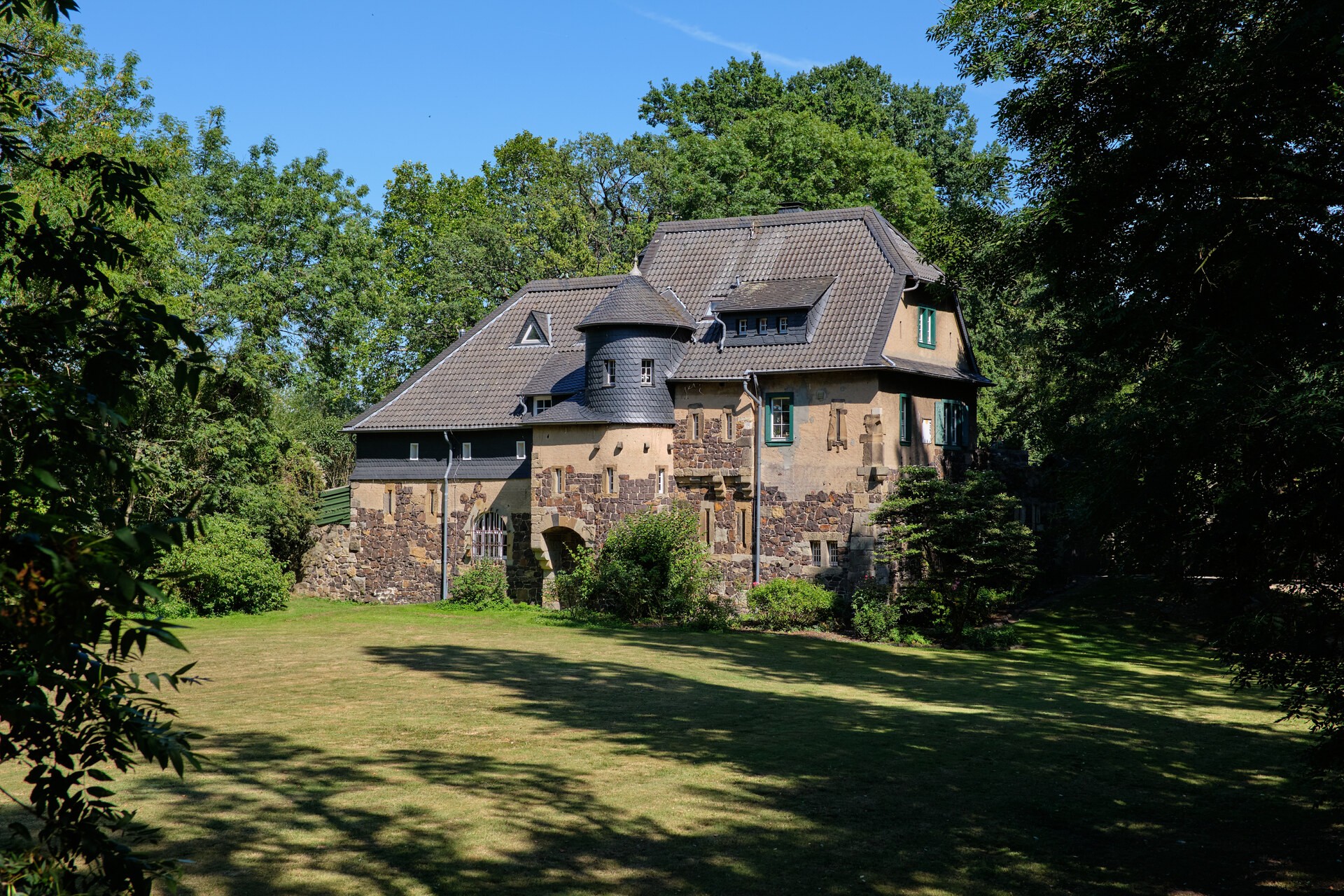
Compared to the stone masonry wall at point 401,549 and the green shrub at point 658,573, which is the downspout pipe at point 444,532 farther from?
the green shrub at point 658,573

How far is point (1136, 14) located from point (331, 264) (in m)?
36.5

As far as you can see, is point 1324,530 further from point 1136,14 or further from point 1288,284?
point 1136,14

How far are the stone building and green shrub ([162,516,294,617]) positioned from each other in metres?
4.84

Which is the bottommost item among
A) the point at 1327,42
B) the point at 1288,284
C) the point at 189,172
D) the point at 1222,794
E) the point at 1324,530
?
the point at 1222,794

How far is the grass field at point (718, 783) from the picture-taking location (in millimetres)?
9500

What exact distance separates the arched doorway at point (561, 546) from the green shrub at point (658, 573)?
280 centimetres

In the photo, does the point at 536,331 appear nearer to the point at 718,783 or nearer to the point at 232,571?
the point at 232,571

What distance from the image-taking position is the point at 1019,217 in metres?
18.5

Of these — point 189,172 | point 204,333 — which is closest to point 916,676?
point 204,333

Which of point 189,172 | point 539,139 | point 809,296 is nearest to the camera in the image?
point 809,296

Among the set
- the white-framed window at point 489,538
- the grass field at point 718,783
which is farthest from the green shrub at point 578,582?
the grass field at point 718,783

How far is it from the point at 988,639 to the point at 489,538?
15299 millimetres

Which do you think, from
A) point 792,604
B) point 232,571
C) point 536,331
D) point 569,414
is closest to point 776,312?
point 569,414

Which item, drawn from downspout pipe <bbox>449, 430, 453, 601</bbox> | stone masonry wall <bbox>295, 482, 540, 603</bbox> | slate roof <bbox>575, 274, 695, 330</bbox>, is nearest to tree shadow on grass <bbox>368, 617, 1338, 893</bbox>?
slate roof <bbox>575, 274, 695, 330</bbox>
